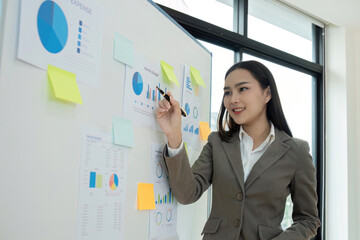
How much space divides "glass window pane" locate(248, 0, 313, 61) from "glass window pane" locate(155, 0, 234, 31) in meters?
0.24

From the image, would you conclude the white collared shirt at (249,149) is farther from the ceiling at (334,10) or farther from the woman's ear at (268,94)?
the ceiling at (334,10)

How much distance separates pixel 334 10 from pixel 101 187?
2.84m

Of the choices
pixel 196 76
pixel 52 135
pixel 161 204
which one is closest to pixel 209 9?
pixel 196 76

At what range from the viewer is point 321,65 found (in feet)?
11.8

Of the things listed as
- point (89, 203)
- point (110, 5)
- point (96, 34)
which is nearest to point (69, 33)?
point (96, 34)

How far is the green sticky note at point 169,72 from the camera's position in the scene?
1447 mm

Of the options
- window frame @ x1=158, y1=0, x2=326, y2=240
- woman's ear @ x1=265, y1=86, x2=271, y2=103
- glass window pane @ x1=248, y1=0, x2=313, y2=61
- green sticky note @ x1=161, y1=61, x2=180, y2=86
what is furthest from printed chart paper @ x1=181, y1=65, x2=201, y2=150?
glass window pane @ x1=248, y1=0, x2=313, y2=61

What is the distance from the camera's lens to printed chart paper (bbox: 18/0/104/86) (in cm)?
85

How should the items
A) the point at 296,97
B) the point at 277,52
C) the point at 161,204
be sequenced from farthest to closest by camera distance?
the point at 296,97 → the point at 277,52 → the point at 161,204

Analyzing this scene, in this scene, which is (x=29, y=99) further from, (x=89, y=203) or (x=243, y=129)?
(x=243, y=129)

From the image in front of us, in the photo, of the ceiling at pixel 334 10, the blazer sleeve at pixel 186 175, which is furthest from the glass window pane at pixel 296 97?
the blazer sleeve at pixel 186 175

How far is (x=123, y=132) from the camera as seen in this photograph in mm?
1177

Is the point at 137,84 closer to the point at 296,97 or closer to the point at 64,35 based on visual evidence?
the point at 64,35

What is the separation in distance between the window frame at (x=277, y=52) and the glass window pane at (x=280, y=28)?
0.11 metres
